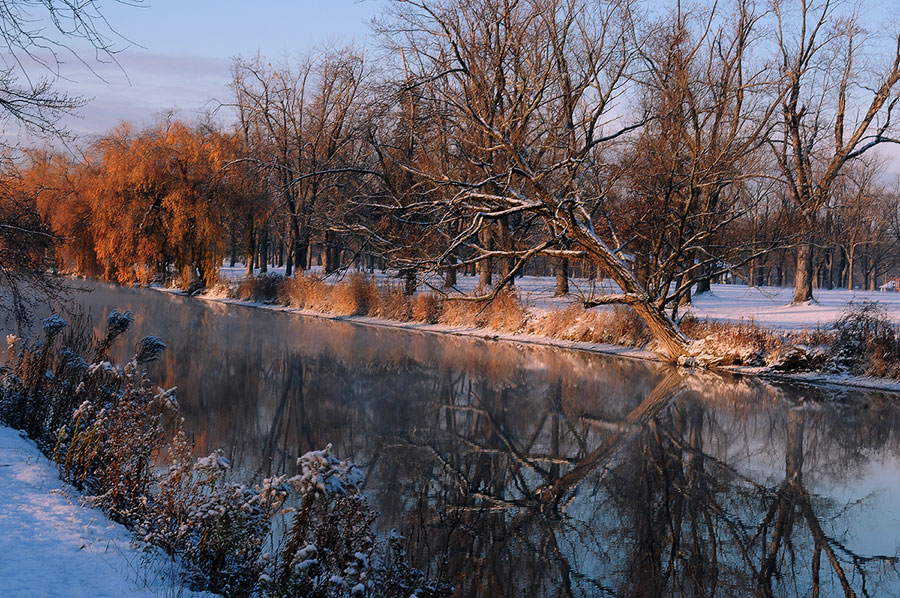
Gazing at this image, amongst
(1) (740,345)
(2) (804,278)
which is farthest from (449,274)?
(2) (804,278)

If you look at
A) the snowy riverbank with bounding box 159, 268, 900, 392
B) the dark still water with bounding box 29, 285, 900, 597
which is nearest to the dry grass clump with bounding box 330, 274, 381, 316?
the snowy riverbank with bounding box 159, 268, 900, 392

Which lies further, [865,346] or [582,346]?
[582,346]

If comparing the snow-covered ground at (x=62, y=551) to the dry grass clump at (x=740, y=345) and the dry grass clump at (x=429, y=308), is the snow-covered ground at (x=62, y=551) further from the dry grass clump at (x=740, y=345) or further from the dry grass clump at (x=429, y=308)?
the dry grass clump at (x=429, y=308)

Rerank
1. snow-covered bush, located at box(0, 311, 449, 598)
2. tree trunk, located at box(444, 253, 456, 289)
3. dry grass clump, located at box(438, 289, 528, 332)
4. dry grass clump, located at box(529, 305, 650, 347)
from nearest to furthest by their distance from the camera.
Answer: snow-covered bush, located at box(0, 311, 449, 598), tree trunk, located at box(444, 253, 456, 289), dry grass clump, located at box(529, 305, 650, 347), dry grass clump, located at box(438, 289, 528, 332)

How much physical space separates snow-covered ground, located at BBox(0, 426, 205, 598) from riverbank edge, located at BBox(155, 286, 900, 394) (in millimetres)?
15097

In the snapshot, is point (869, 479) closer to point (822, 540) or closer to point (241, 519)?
point (822, 540)

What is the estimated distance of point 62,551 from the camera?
4996 millimetres

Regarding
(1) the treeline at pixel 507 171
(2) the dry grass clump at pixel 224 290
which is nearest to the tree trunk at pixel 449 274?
(1) the treeline at pixel 507 171

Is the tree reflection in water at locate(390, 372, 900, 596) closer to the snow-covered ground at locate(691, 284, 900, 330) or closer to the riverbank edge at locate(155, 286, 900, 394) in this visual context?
the riverbank edge at locate(155, 286, 900, 394)

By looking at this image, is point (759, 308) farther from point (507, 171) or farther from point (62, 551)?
point (62, 551)

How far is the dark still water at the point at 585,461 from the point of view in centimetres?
632

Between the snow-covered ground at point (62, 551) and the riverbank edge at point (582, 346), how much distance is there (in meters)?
15.1

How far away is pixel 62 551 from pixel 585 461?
6268mm

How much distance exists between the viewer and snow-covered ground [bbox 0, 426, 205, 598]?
450 cm
